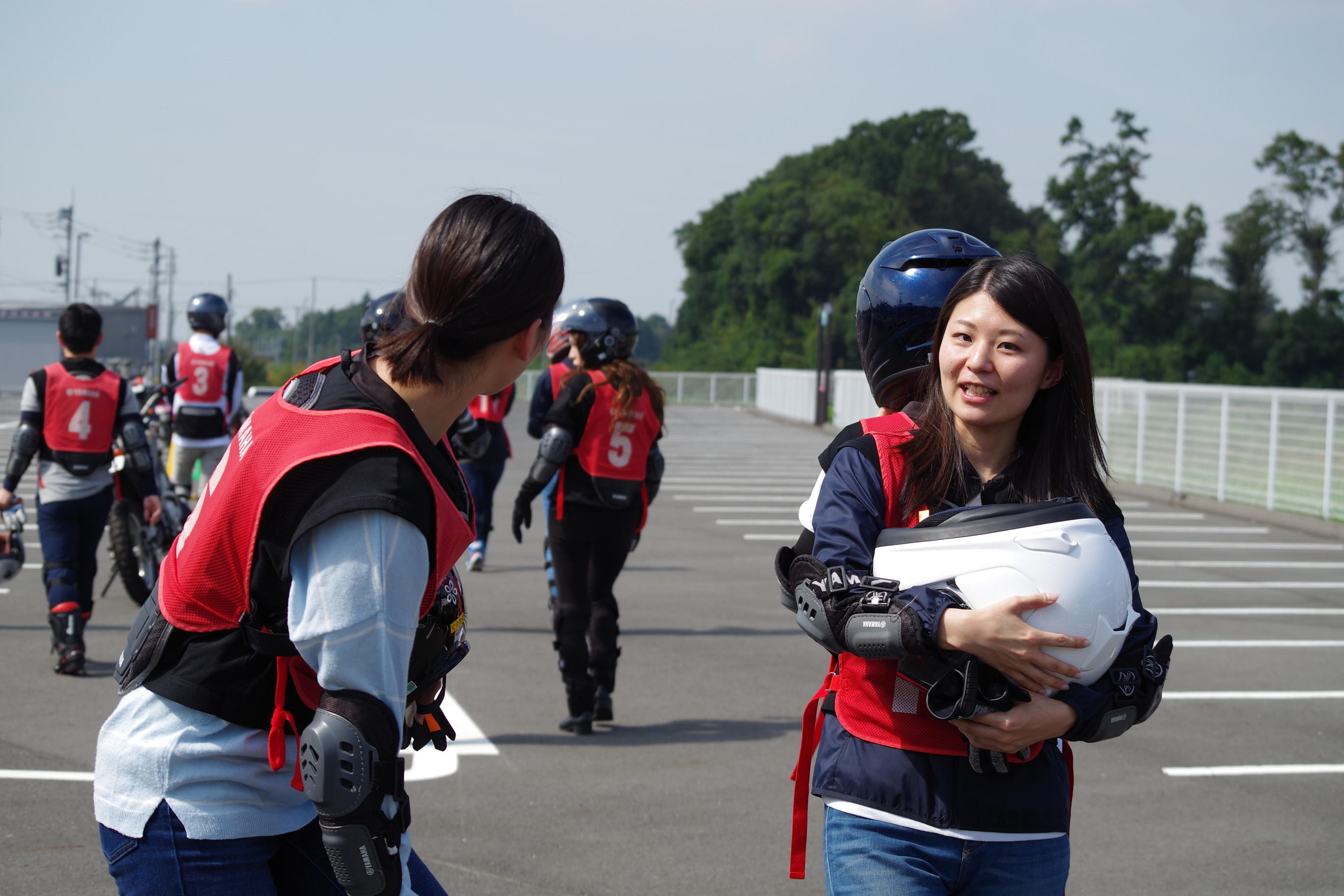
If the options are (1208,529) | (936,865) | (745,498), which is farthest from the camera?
(745,498)

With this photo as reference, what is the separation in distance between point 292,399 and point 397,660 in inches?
17.1

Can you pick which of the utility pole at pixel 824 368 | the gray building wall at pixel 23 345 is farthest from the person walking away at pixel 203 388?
the gray building wall at pixel 23 345

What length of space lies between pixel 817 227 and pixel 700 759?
64.0 metres

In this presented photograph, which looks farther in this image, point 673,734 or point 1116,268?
point 1116,268

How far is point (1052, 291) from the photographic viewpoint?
7.55 feet

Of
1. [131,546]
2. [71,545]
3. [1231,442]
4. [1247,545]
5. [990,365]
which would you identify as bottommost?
[1247,545]

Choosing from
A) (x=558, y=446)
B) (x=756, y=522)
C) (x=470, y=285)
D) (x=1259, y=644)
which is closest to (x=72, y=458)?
(x=558, y=446)

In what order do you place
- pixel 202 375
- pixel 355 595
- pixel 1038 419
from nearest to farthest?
pixel 355 595 → pixel 1038 419 → pixel 202 375

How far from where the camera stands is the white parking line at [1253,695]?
682 cm

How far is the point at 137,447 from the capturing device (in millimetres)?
7008

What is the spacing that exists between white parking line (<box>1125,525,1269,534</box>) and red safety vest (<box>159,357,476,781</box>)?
13319 mm

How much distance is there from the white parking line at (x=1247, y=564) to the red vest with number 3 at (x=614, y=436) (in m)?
7.01

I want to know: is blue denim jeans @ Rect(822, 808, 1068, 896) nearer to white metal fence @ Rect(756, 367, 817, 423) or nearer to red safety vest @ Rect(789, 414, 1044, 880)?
red safety vest @ Rect(789, 414, 1044, 880)

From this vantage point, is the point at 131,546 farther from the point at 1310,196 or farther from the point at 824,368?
the point at 1310,196
